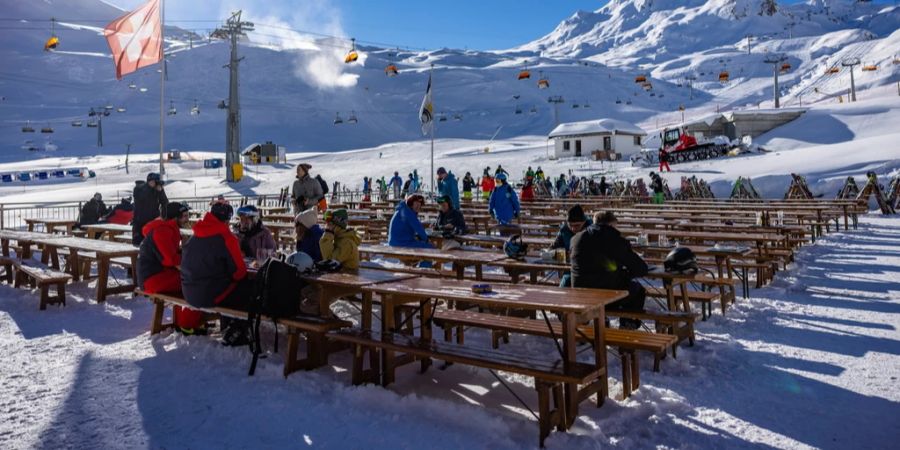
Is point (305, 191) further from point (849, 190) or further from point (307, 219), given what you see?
point (849, 190)

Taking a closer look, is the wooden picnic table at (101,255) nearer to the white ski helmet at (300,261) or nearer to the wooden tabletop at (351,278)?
the white ski helmet at (300,261)

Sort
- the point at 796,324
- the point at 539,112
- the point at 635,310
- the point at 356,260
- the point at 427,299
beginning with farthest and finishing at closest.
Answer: the point at 539,112, the point at 796,324, the point at 356,260, the point at 635,310, the point at 427,299

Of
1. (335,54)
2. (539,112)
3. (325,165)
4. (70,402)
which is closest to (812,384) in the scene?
(70,402)

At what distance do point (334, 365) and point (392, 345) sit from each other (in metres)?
1.15

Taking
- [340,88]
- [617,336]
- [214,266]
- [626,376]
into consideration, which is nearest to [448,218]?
[214,266]

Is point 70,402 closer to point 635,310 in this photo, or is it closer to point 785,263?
point 635,310

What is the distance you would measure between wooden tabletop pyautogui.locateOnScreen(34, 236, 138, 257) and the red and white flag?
16.4 feet

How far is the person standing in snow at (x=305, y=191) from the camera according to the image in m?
11.2

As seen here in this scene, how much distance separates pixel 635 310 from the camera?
208 inches

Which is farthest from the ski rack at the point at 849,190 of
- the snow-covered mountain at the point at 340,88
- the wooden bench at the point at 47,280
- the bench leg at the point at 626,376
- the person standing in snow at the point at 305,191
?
the snow-covered mountain at the point at 340,88

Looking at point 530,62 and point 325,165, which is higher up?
point 530,62

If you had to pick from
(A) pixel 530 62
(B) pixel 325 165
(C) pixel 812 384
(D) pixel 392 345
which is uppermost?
(A) pixel 530 62

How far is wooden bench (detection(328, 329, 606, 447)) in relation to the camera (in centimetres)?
369

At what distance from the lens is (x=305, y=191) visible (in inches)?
451
